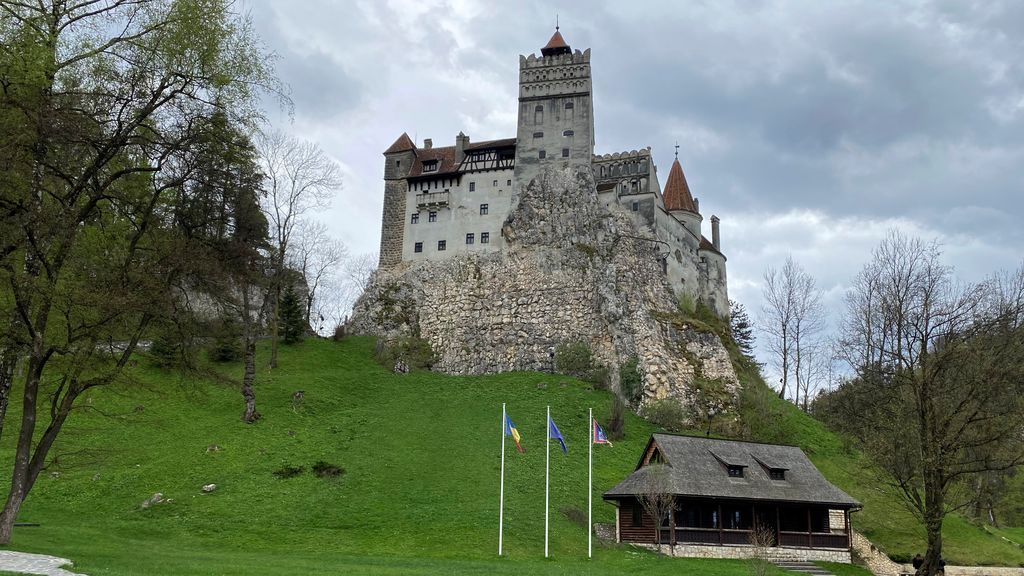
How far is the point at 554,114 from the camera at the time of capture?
67.1 metres

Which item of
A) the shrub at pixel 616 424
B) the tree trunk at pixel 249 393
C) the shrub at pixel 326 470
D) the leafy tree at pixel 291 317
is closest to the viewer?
the shrub at pixel 326 470

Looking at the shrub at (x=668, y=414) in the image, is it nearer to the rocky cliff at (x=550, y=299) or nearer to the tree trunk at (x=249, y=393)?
the rocky cliff at (x=550, y=299)

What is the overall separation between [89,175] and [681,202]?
190 ft

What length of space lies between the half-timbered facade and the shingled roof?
5 cm

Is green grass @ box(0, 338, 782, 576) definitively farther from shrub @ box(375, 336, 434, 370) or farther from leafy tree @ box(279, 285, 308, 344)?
leafy tree @ box(279, 285, 308, 344)

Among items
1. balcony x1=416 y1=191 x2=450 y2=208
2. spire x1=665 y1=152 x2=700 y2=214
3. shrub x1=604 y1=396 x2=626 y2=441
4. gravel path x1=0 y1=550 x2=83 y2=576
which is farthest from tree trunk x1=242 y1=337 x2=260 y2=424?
spire x1=665 y1=152 x2=700 y2=214

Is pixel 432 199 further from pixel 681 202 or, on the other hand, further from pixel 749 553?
pixel 749 553

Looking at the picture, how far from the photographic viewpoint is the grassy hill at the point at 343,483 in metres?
25.8

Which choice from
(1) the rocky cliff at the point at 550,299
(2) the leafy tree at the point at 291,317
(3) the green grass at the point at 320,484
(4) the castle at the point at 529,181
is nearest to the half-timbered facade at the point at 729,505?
(3) the green grass at the point at 320,484

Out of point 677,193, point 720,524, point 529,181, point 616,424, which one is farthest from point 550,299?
point 720,524

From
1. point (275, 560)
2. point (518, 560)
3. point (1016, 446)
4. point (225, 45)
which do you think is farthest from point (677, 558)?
point (225, 45)

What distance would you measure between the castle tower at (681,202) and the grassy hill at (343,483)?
73.3 feet

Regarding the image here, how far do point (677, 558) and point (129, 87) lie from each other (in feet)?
87.9

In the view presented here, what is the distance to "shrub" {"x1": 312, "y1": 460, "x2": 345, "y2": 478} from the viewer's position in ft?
120
